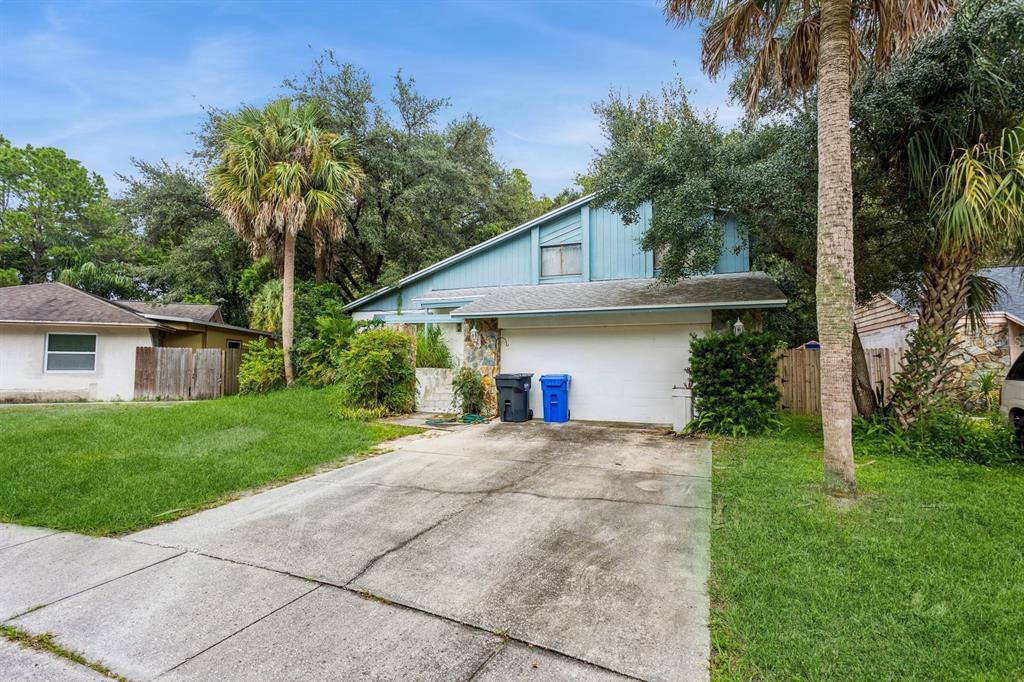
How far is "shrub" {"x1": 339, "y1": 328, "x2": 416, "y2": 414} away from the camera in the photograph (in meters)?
10.8

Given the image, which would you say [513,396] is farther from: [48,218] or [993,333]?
[48,218]

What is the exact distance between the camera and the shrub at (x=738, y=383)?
26.7 ft

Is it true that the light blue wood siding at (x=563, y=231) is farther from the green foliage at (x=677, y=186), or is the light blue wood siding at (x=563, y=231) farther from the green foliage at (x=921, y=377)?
the green foliage at (x=921, y=377)

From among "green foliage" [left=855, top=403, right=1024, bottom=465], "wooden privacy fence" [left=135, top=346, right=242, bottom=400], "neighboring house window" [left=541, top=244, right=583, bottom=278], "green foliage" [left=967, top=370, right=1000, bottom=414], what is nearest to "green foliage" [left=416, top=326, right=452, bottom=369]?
"neighboring house window" [left=541, top=244, right=583, bottom=278]

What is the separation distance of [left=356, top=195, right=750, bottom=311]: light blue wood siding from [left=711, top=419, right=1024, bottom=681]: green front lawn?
263 inches

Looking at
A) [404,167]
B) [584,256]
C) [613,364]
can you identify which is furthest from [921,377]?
[404,167]

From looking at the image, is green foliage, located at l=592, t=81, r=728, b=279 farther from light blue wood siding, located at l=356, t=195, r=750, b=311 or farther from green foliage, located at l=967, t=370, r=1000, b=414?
green foliage, located at l=967, t=370, r=1000, b=414

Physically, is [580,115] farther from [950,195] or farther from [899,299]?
[950,195]

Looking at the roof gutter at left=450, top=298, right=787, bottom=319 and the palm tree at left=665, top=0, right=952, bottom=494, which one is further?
the roof gutter at left=450, top=298, right=787, bottom=319

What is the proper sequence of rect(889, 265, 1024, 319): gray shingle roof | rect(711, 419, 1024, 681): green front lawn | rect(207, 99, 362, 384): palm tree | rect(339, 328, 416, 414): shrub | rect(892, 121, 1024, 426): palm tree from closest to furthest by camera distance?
rect(711, 419, 1024, 681): green front lawn < rect(892, 121, 1024, 426): palm tree < rect(339, 328, 416, 414): shrub < rect(889, 265, 1024, 319): gray shingle roof < rect(207, 99, 362, 384): palm tree

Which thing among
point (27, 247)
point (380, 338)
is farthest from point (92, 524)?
point (27, 247)

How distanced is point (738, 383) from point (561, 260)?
561 centimetres

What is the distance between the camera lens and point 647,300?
9.46 m

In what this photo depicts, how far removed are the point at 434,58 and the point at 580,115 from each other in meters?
6.13
